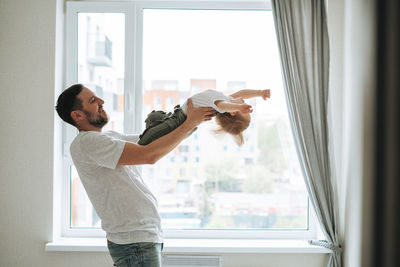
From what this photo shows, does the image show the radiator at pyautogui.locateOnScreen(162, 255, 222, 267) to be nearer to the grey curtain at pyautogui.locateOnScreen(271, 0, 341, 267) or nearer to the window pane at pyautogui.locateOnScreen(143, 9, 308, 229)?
the window pane at pyautogui.locateOnScreen(143, 9, 308, 229)

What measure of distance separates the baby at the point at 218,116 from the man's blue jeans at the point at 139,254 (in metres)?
0.47

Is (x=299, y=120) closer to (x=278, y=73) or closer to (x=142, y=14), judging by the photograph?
(x=278, y=73)

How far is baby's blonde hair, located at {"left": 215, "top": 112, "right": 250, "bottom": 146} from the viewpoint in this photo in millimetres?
2045

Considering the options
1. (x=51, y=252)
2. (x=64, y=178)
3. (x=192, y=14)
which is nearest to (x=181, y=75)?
(x=192, y=14)

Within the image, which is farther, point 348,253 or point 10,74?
point 10,74

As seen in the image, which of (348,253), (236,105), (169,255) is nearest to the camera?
(236,105)

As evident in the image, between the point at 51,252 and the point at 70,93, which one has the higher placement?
the point at 70,93

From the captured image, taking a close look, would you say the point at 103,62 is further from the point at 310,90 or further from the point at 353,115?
the point at 353,115

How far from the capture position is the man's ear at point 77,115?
1.96 metres

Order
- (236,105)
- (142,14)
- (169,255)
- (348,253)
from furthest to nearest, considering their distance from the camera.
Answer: (142,14) → (169,255) → (348,253) → (236,105)

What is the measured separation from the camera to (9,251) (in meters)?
2.81

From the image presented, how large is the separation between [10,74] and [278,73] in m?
1.87

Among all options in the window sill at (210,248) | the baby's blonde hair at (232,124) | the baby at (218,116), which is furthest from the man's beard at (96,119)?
the window sill at (210,248)

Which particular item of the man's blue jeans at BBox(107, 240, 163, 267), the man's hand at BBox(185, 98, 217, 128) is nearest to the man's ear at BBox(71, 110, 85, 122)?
the man's hand at BBox(185, 98, 217, 128)
